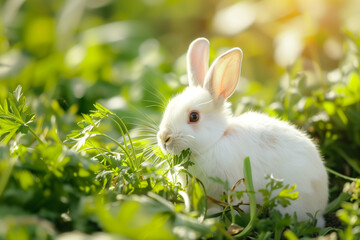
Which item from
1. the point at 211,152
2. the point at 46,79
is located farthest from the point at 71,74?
the point at 211,152

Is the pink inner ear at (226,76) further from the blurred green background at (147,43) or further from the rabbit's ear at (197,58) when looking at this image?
the blurred green background at (147,43)

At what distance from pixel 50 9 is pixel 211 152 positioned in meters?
4.29

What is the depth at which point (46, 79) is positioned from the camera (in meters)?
3.54

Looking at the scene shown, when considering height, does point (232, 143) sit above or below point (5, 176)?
below

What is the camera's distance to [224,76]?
204 centimetres


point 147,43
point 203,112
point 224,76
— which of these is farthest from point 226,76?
point 147,43

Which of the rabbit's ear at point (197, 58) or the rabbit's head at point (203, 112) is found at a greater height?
the rabbit's ear at point (197, 58)

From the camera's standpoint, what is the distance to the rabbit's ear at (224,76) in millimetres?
2006

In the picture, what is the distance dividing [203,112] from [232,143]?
18cm

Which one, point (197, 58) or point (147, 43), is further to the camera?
point (147, 43)

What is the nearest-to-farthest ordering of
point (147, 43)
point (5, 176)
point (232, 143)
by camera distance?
point (5, 176) < point (232, 143) < point (147, 43)

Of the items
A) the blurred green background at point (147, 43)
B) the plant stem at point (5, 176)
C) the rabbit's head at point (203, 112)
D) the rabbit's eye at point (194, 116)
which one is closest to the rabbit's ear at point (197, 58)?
the rabbit's head at point (203, 112)

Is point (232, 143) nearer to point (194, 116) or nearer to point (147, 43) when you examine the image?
A: point (194, 116)

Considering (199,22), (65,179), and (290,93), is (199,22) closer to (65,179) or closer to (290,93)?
(290,93)
